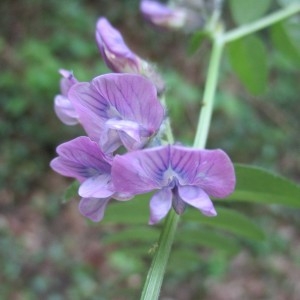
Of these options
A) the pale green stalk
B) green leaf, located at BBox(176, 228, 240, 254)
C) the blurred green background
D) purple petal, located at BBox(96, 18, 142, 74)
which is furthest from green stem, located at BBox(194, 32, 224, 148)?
the blurred green background

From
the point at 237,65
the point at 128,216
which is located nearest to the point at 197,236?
the point at 128,216

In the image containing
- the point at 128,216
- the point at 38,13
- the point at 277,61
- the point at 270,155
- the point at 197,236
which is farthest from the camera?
the point at 38,13

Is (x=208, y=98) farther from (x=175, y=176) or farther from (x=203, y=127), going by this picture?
(x=175, y=176)

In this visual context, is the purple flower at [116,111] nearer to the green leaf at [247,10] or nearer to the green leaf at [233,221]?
the green leaf at [233,221]

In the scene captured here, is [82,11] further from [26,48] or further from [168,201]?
[168,201]

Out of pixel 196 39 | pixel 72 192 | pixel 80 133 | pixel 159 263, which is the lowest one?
pixel 159 263

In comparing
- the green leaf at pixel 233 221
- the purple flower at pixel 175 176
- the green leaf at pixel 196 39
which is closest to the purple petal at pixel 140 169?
the purple flower at pixel 175 176

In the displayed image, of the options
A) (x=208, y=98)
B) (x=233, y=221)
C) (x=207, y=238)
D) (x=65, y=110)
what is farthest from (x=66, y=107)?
(x=207, y=238)

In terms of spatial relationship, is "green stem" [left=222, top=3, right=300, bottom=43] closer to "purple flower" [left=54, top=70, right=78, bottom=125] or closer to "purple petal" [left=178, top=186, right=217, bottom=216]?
"purple flower" [left=54, top=70, right=78, bottom=125]
